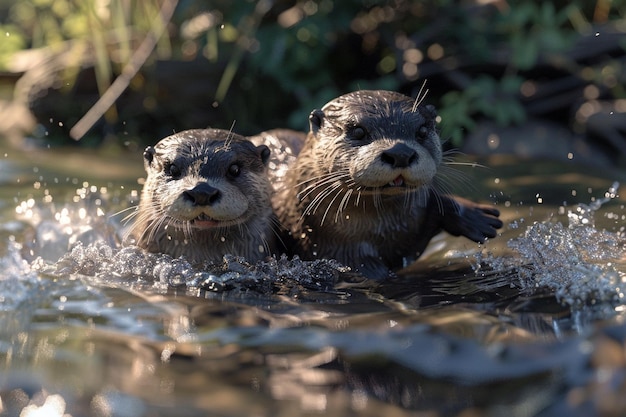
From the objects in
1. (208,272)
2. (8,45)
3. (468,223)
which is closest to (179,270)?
(208,272)

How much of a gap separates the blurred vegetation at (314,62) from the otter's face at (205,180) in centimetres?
239

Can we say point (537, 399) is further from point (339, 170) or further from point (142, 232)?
point (142, 232)

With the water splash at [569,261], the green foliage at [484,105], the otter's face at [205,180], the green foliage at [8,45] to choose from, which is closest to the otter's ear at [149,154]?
the otter's face at [205,180]

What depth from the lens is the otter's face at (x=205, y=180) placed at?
2.71 metres

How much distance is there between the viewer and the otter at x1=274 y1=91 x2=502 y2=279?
8.98 feet

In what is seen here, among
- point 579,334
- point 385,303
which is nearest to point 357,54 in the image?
point 385,303

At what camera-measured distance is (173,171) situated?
2.86 m

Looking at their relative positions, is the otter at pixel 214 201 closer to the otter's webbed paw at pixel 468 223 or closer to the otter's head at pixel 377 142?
the otter's head at pixel 377 142

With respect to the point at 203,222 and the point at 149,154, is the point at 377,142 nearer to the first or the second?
the point at 203,222

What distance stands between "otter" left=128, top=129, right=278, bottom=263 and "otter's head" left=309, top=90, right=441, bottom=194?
0.84ft

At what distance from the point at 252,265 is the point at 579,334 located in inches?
46.6

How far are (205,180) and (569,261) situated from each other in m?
1.15

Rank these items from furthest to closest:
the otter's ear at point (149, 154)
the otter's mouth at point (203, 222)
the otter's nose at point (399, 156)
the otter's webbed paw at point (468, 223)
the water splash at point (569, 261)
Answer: the otter's webbed paw at point (468, 223), the otter's ear at point (149, 154), the otter's mouth at point (203, 222), the otter's nose at point (399, 156), the water splash at point (569, 261)

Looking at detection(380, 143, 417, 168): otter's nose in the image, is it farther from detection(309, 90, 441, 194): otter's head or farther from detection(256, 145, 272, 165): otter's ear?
detection(256, 145, 272, 165): otter's ear
